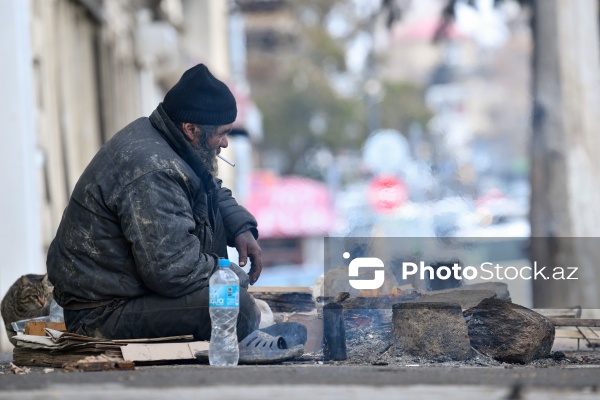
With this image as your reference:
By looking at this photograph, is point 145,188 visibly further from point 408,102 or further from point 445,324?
point 408,102

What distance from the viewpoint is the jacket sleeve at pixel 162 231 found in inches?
250

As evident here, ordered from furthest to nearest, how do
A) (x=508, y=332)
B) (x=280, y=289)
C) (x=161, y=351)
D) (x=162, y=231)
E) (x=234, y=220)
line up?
(x=280, y=289) < (x=234, y=220) < (x=508, y=332) < (x=161, y=351) < (x=162, y=231)

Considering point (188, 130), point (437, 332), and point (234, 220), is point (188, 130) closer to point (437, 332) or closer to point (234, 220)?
point (234, 220)

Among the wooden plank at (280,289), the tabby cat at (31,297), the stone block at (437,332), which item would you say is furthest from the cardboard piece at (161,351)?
the tabby cat at (31,297)

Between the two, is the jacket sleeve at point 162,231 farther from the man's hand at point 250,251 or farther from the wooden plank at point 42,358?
the man's hand at point 250,251

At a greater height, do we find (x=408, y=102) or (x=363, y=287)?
(x=408, y=102)

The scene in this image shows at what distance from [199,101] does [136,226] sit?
2.71 ft

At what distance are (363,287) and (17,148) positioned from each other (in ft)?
14.7

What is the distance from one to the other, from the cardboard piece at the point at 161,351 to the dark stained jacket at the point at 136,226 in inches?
10.4

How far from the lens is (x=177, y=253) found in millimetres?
6379

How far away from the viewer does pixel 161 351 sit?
21.1ft

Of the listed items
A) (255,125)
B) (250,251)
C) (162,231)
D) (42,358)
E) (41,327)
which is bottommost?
(42,358)

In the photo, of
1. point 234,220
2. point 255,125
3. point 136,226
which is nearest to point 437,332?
point 234,220

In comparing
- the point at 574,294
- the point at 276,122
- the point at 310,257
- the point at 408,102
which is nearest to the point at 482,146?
the point at 408,102
